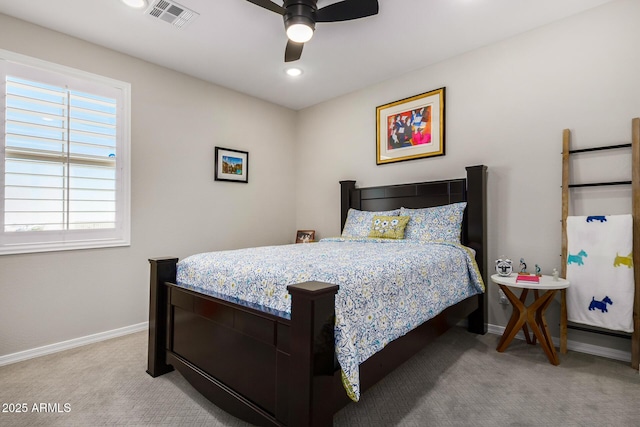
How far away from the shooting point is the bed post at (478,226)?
9.68 ft

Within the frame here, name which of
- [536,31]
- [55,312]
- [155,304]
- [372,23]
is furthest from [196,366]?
[536,31]

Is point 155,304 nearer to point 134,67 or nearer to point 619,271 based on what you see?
Result: point 134,67

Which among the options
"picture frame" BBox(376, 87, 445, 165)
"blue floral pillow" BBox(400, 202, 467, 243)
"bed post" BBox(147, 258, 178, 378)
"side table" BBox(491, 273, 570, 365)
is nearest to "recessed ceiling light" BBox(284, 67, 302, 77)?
"picture frame" BBox(376, 87, 445, 165)

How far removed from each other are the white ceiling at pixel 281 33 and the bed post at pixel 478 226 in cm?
122

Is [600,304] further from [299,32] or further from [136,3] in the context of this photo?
[136,3]

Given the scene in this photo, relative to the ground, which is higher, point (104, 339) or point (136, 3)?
point (136, 3)

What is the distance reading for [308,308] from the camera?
1.23 metres

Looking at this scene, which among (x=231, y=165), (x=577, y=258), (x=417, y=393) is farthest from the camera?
(x=231, y=165)

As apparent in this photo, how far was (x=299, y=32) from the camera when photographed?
2.26 m

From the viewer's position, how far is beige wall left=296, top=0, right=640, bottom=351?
2461 millimetres

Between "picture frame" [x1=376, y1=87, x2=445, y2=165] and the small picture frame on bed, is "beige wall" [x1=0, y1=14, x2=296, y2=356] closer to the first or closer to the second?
the small picture frame on bed

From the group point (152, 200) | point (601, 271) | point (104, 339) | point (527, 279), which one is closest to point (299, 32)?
point (152, 200)

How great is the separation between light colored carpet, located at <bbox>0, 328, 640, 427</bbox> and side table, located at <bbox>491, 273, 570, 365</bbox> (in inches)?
4.5

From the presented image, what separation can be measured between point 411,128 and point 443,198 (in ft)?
2.88
